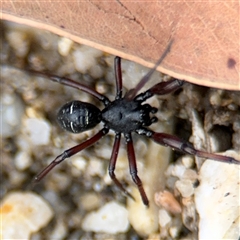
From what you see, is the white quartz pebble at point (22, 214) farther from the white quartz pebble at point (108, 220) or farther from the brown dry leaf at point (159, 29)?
the brown dry leaf at point (159, 29)

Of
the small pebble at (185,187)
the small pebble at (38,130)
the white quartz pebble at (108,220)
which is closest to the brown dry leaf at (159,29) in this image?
the small pebble at (185,187)

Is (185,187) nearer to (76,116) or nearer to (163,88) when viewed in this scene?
(163,88)

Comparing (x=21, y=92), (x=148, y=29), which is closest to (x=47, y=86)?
(x=21, y=92)

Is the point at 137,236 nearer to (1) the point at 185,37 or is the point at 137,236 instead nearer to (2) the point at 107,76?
(2) the point at 107,76

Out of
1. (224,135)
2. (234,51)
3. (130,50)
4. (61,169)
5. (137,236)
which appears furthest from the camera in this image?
(61,169)

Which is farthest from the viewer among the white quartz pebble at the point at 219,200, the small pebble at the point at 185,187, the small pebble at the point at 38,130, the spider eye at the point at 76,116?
the small pebble at the point at 38,130

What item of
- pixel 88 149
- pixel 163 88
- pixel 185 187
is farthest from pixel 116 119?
pixel 185 187
